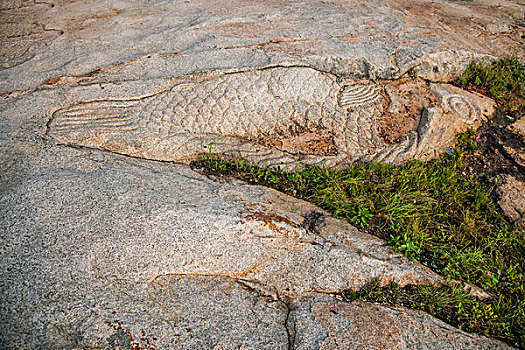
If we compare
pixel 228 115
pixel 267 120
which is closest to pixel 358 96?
pixel 267 120

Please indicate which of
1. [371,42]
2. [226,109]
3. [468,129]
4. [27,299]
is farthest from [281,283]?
[371,42]

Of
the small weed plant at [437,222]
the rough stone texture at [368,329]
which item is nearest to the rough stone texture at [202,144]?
the rough stone texture at [368,329]

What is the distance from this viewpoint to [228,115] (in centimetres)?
288

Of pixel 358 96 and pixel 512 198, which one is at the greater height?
pixel 358 96

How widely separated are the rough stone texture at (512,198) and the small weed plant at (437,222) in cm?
6

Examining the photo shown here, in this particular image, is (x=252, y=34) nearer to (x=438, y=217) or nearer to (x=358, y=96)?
(x=358, y=96)

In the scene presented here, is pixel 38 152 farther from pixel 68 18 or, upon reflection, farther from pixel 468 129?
pixel 468 129

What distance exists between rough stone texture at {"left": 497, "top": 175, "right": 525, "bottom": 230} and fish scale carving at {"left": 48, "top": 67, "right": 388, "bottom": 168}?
1019mm

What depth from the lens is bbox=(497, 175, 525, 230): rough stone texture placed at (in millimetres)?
2615

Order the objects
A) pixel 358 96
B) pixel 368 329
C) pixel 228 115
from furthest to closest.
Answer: pixel 358 96
pixel 228 115
pixel 368 329

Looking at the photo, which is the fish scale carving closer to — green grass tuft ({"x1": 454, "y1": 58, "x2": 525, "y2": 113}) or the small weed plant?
the small weed plant

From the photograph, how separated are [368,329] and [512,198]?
5.80 feet

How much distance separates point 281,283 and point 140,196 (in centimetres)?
92

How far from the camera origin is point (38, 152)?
8.08 ft
